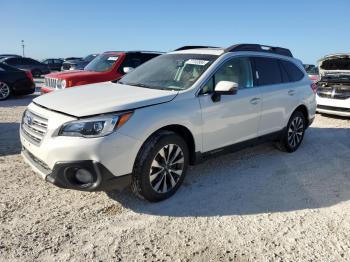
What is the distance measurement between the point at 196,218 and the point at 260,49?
301cm

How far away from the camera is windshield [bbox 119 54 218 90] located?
4.46 metres

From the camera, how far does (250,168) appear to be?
536cm

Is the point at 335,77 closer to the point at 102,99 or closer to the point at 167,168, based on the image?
the point at 167,168

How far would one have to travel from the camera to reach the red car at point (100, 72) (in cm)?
812

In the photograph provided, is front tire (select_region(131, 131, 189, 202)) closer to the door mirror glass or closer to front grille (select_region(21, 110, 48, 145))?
the door mirror glass

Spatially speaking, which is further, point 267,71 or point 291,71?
point 291,71

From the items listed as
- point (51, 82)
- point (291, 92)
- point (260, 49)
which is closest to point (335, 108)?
point (291, 92)

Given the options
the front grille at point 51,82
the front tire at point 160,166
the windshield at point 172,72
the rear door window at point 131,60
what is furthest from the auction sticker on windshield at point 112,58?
the front tire at point 160,166

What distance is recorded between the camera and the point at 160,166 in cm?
396

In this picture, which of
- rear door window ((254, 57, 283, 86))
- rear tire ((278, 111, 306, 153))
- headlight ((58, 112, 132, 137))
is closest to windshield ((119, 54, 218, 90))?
rear door window ((254, 57, 283, 86))

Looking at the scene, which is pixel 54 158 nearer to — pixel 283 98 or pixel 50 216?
pixel 50 216

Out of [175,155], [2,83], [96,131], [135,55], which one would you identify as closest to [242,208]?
[175,155]

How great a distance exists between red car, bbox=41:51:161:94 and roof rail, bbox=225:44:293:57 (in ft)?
10.9

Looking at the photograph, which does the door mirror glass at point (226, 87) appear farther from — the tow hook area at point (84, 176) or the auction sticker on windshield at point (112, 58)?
the auction sticker on windshield at point (112, 58)
